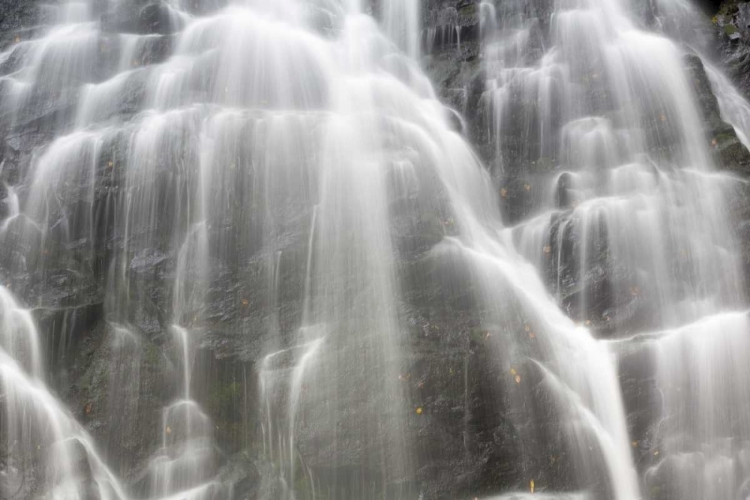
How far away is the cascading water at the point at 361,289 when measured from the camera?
6395 millimetres

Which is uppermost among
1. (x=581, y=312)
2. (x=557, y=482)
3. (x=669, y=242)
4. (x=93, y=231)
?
(x=93, y=231)

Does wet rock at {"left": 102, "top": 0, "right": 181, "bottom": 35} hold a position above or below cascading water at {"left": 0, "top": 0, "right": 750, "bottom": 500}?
above

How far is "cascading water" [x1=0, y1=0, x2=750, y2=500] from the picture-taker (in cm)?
639

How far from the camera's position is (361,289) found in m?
7.02

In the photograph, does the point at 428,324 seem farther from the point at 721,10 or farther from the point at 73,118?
the point at 721,10

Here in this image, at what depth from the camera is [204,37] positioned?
10688mm

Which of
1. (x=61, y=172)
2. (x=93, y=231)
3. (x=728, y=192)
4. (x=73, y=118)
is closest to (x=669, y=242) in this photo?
(x=728, y=192)

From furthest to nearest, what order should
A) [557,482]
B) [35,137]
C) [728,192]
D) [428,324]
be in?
[35,137]
[728,192]
[428,324]
[557,482]

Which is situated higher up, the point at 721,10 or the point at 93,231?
the point at 721,10

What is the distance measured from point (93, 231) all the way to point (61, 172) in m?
1.11

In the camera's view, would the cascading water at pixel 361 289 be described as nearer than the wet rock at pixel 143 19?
Yes

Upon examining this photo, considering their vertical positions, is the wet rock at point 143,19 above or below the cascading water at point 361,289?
above

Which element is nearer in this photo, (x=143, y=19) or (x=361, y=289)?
(x=361, y=289)

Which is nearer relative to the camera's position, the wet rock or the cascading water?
the cascading water
